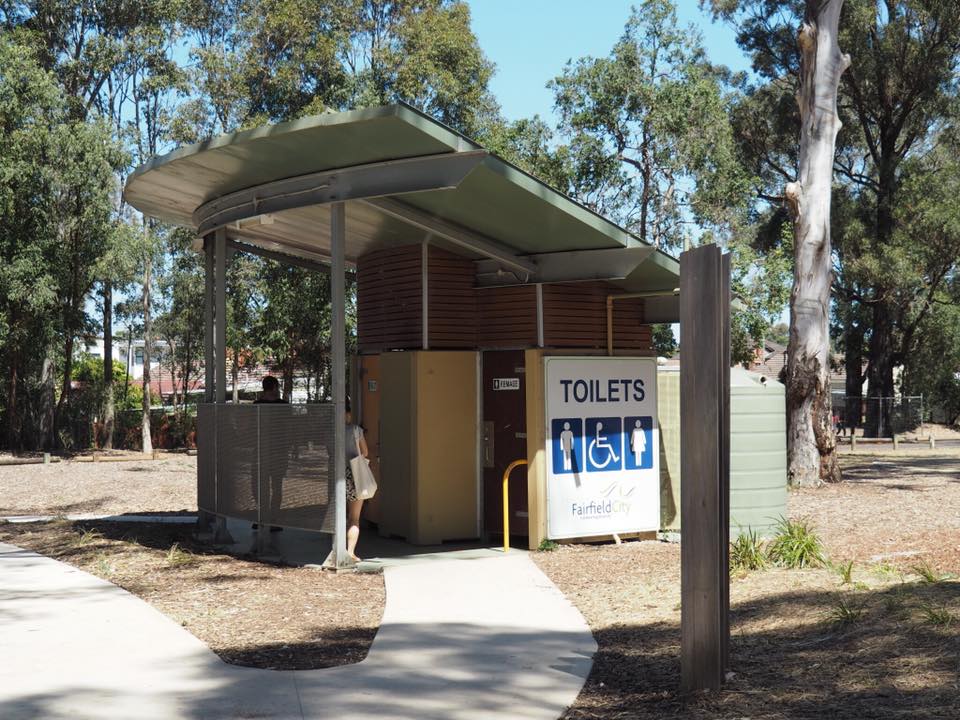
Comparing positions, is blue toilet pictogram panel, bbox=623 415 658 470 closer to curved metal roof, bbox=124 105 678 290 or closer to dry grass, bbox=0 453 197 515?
curved metal roof, bbox=124 105 678 290

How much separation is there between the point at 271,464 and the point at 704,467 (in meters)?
6.33

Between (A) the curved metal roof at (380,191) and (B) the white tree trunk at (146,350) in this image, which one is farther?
(B) the white tree trunk at (146,350)

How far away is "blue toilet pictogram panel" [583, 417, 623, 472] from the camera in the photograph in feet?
39.0

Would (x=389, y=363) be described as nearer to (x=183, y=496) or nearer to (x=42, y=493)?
(x=183, y=496)

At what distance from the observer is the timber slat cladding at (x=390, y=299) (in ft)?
40.0

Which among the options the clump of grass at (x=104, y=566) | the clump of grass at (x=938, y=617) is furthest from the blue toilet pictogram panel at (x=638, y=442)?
the clump of grass at (x=104, y=566)

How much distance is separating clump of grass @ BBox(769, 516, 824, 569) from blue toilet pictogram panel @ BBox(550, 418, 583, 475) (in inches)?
96.2

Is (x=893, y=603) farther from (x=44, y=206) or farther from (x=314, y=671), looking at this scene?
(x=44, y=206)

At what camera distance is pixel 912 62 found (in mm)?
38312

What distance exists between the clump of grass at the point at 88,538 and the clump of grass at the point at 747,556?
735 cm

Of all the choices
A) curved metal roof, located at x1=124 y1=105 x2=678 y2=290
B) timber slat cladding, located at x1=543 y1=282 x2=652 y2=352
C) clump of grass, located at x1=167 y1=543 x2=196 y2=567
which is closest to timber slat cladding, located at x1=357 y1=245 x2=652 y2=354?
timber slat cladding, located at x1=543 y1=282 x2=652 y2=352

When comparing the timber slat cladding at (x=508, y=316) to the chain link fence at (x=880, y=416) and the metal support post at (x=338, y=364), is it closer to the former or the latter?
the metal support post at (x=338, y=364)

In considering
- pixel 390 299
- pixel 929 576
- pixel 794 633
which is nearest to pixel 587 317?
pixel 390 299

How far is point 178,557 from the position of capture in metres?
11.1
